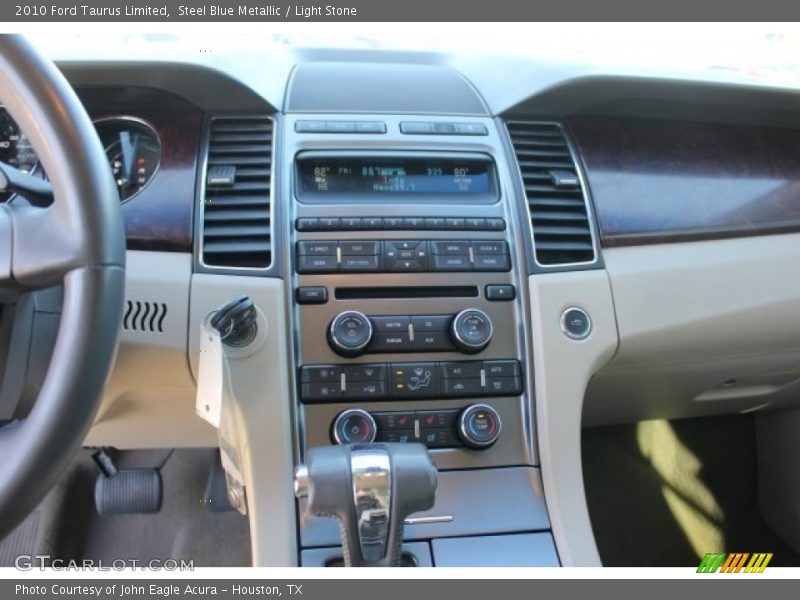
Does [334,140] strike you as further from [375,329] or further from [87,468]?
[87,468]

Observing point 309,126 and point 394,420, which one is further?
point 309,126

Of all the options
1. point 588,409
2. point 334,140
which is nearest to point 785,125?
point 588,409

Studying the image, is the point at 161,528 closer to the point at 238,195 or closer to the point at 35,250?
the point at 238,195

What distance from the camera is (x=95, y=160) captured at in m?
0.81

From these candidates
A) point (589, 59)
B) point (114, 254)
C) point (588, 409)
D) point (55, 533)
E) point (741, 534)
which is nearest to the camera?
point (114, 254)

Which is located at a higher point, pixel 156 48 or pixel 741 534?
pixel 156 48

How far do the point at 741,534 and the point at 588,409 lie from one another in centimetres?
65

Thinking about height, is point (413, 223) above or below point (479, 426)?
above

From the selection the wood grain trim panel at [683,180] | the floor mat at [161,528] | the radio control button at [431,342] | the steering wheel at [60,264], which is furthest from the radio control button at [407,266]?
the floor mat at [161,528]

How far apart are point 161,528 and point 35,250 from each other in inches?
47.2

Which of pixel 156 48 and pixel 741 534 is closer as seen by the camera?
pixel 156 48

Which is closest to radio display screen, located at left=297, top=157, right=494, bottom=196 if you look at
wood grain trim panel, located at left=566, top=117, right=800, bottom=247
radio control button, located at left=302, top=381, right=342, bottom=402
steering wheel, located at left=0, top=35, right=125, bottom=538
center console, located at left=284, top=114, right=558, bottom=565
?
center console, located at left=284, top=114, right=558, bottom=565

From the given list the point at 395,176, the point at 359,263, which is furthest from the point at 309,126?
the point at 359,263

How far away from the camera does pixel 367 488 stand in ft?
2.81
